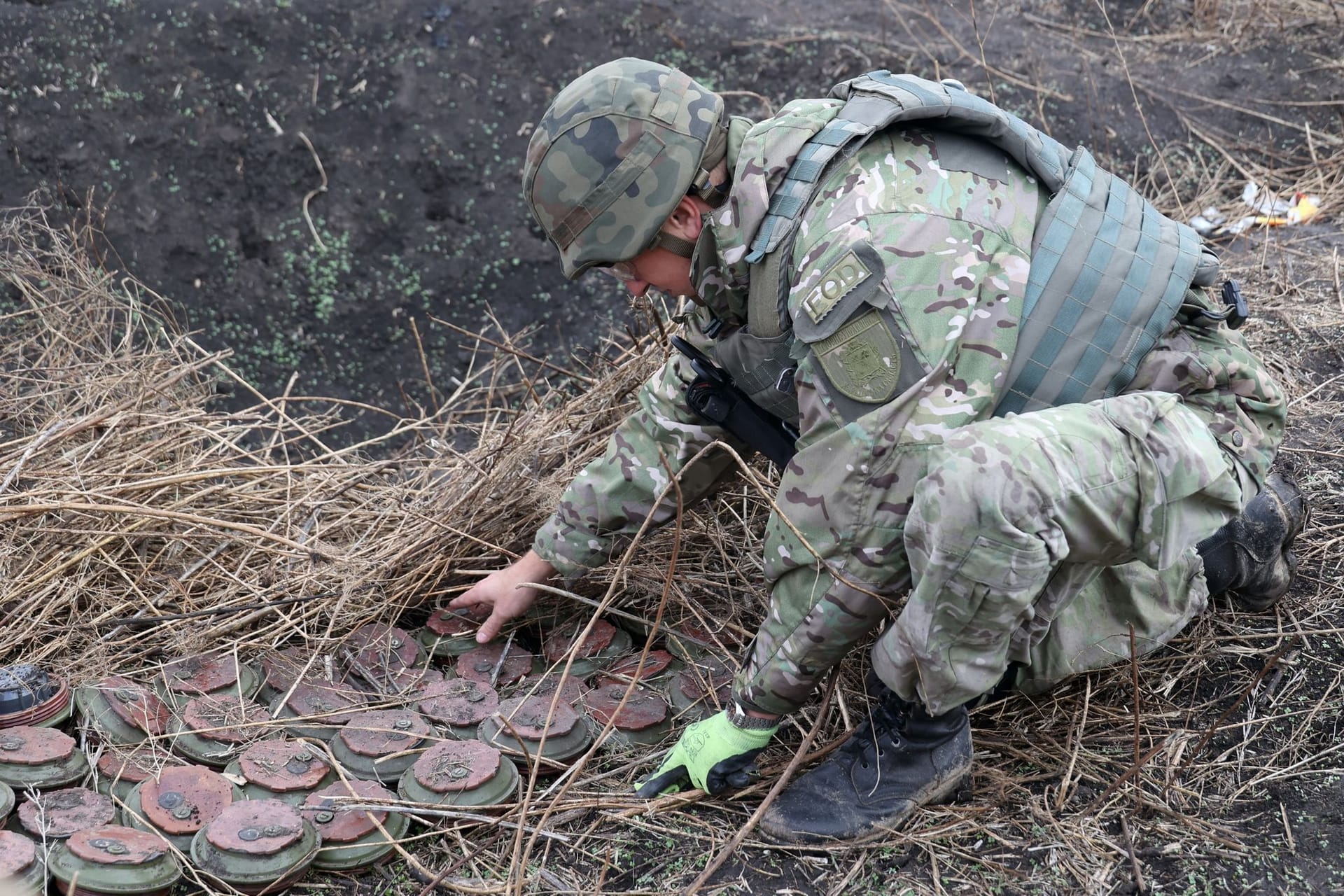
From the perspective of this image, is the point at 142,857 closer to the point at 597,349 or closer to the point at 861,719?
the point at 861,719

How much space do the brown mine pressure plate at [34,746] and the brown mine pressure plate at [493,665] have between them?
92 cm

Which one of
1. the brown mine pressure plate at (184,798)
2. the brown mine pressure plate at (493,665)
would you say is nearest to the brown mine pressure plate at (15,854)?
the brown mine pressure plate at (184,798)

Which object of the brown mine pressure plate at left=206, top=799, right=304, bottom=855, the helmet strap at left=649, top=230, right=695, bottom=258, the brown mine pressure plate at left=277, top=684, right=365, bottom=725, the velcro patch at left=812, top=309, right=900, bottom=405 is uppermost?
the helmet strap at left=649, top=230, right=695, bottom=258

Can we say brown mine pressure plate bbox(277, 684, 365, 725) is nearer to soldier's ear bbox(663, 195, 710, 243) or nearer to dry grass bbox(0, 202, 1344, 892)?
dry grass bbox(0, 202, 1344, 892)

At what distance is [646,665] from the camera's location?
3104mm

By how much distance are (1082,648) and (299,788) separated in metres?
1.72

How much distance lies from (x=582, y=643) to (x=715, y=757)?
2.24 feet

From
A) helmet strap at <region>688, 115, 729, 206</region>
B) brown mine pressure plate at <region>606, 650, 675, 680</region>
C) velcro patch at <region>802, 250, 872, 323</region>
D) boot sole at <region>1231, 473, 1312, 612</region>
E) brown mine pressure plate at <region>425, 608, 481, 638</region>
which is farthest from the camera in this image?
brown mine pressure plate at <region>425, 608, 481, 638</region>

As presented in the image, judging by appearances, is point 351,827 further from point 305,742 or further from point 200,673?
point 200,673

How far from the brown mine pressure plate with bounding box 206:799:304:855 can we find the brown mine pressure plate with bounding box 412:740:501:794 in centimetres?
28

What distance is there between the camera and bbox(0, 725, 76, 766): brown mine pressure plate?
2.49 metres

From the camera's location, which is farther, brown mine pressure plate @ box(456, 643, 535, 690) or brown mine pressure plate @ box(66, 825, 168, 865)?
brown mine pressure plate @ box(456, 643, 535, 690)

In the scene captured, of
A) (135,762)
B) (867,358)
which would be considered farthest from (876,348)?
(135,762)

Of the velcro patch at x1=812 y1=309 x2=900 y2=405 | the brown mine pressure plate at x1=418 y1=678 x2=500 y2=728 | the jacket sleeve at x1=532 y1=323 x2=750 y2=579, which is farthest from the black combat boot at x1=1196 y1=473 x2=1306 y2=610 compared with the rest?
the brown mine pressure plate at x1=418 y1=678 x2=500 y2=728
